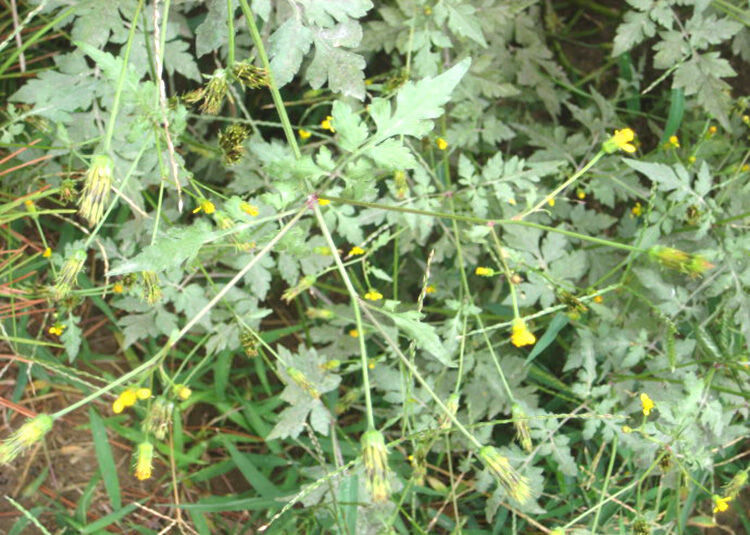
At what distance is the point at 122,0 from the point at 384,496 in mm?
1509

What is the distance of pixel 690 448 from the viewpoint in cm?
211

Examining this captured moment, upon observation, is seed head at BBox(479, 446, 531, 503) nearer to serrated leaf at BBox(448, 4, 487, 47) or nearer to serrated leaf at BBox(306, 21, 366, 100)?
serrated leaf at BBox(306, 21, 366, 100)

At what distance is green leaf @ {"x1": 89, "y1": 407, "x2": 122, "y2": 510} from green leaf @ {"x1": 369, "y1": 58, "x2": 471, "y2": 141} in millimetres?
1475

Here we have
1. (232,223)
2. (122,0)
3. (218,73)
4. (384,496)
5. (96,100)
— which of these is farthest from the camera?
(96,100)

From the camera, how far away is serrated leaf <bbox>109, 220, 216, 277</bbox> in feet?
4.35

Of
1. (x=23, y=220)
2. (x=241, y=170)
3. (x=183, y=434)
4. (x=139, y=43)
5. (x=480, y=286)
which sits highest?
(x=139, y=43)

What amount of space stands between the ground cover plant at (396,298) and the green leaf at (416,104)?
341 millimetres

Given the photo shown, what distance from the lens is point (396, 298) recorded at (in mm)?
2227

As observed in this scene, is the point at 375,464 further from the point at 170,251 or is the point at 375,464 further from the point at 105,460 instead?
the point at 105,460

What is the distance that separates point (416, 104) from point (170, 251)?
1.88ft

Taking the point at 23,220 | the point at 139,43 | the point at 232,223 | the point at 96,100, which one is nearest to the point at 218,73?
the point at 232,223

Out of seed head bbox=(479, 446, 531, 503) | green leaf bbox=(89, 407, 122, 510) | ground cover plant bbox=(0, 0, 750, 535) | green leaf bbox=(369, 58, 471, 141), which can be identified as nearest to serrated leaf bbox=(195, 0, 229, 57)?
ground cover plant bbox=(0, 0, 750, 535)

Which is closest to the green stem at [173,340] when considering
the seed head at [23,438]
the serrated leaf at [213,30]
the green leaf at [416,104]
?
the seed head at [23,438]

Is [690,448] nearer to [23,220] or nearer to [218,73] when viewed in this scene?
[218,73]
